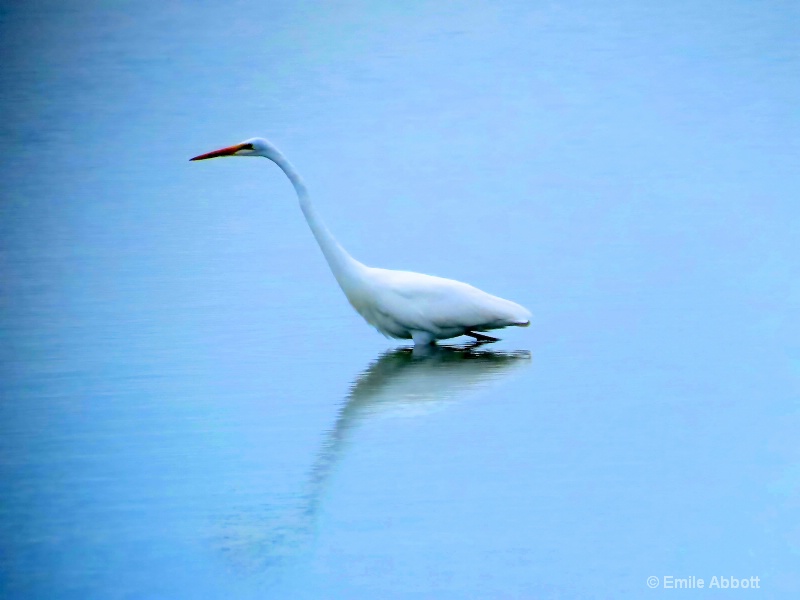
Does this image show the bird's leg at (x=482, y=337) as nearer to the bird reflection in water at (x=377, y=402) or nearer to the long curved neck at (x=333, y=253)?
the bird reflection in water at (x=377, y=402)

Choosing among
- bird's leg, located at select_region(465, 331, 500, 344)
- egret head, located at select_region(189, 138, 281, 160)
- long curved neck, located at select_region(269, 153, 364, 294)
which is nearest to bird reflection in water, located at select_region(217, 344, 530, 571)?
bird's leg, located at select_region(465, 331, 500, 344)

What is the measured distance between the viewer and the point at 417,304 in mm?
5582

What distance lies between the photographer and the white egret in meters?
5.55

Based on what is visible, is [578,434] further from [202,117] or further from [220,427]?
[202,117]

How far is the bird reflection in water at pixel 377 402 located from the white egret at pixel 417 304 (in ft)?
0.35

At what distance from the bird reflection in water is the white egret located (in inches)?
4.2

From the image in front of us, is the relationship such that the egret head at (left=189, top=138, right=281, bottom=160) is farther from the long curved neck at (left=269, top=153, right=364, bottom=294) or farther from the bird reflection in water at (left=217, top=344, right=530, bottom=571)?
the bird reflection in water at (left=217, top=344, right=530, bottom=571)

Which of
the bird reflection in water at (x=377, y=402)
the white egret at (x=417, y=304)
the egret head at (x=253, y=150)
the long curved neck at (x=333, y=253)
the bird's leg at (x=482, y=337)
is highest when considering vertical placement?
the egret head at (x=253, y=150)

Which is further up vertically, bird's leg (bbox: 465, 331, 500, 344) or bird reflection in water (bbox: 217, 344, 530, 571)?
bird's leg (bbox: 465, 331, 500, 344)

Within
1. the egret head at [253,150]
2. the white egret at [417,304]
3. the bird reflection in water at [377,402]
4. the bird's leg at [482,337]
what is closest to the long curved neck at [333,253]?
the white egret at [417,304]

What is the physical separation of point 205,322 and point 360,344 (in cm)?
80

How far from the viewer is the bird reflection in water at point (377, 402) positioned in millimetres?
3789

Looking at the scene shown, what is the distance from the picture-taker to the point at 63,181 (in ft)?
30.9

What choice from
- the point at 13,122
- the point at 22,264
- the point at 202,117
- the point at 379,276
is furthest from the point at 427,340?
the point at 13,122
